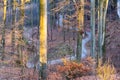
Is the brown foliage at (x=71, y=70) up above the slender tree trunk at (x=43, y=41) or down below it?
below

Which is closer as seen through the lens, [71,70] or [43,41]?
[43,41]

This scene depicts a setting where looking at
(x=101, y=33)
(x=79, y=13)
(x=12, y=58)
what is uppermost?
(x=79, y=13)

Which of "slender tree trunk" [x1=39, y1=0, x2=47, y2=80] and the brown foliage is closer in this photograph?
"slender tree trunk" [x1=39, y1=0, x2=47, y2=80]

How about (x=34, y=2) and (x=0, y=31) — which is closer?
(x=0, y=31)

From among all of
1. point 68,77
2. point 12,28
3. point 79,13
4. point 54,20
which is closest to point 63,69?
point 68,77

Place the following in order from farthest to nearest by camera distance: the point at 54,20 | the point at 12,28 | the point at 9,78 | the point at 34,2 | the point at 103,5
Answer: the point at 34,2, the point at 54,20, the point at 103,5, the point at 12,28, the point at 9,78

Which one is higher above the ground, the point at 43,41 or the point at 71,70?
the point at 43,41

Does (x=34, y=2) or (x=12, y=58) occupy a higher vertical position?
(x=34, y=2)

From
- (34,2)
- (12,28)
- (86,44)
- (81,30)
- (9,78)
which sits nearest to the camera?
(9,78)

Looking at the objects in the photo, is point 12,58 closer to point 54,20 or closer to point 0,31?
point 0,31

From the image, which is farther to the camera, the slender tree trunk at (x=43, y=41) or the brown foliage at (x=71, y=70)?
the brown foliage at (x=71, y=70)

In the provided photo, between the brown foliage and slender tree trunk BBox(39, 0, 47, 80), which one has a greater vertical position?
slender tree trunk BBox(39, 0, 47, 80)

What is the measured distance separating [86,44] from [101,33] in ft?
57.2

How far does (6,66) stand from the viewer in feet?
79.6
